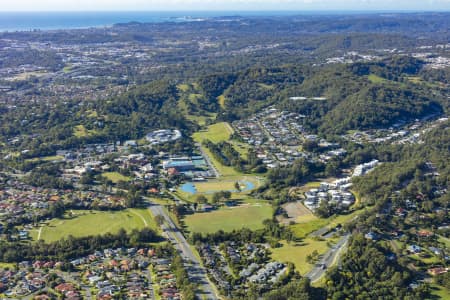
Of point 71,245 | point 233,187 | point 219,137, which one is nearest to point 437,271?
point 233,187

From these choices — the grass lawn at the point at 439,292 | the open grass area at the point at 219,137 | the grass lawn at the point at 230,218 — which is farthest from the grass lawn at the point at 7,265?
the grass lawn at the point at 439,292

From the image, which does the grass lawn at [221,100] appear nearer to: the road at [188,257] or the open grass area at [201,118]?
the open grass area at [201,118]

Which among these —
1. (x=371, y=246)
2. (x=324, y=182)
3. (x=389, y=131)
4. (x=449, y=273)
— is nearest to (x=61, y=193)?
(x=324, y=182)

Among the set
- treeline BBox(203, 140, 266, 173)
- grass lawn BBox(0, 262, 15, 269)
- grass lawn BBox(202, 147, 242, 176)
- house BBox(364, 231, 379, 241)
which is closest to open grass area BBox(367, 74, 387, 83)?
treeline BBox(203, 140, 266, 173)

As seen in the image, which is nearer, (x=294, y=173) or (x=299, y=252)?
(x=299, y=252)

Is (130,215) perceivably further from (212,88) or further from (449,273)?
(212,88)

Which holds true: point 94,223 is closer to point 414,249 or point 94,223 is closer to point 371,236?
point 371,236
